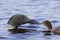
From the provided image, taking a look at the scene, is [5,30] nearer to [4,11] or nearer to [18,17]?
[18,17]

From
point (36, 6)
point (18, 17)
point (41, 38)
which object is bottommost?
point (41, 38)

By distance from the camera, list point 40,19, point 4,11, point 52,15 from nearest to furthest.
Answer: point 40,19 → point 52,15 → point 4,11

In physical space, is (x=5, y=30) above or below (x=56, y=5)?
below

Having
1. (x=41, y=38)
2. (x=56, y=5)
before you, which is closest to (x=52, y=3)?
(x=56, y=5)

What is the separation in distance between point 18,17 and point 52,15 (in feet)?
9.24

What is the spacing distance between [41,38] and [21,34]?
86cm

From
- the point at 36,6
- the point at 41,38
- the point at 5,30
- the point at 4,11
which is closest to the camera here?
the point at 41,38

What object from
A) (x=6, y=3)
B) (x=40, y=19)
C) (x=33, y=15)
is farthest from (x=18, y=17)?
(x=6, y=3)

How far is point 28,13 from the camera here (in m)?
15.3

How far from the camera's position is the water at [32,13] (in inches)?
436

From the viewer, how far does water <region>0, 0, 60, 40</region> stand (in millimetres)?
11078

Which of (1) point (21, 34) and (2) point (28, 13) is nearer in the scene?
(1) point (21, 34)

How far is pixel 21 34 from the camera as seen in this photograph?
1142cm

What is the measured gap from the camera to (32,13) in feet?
50.3
